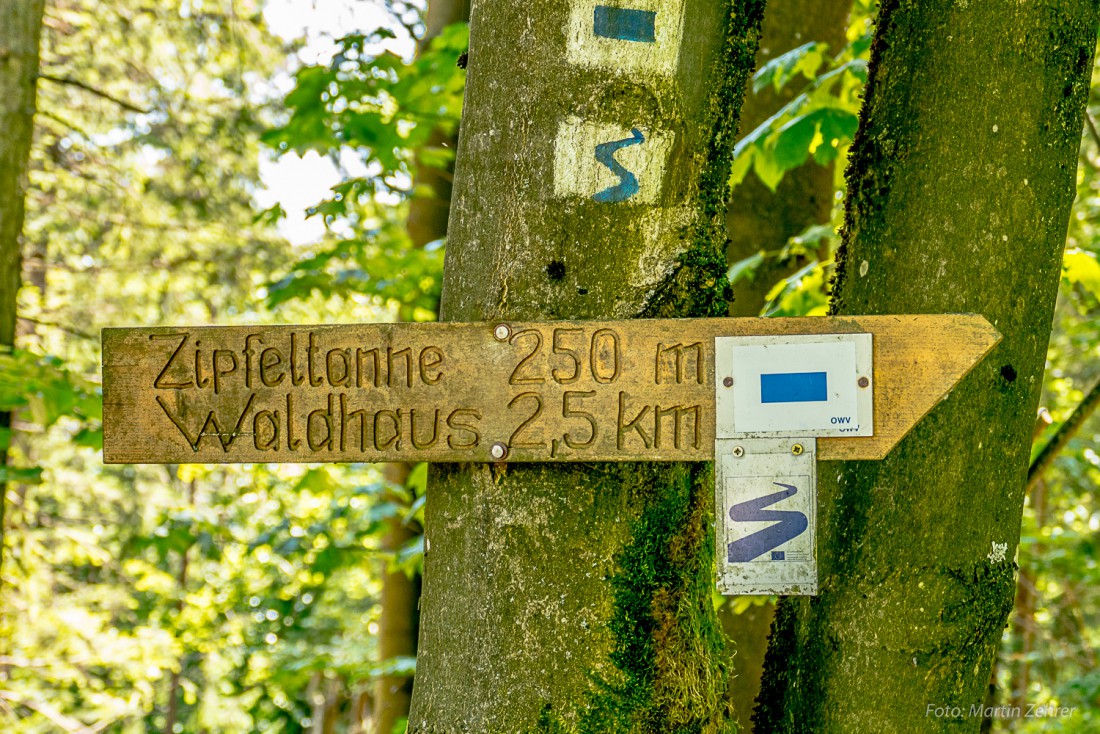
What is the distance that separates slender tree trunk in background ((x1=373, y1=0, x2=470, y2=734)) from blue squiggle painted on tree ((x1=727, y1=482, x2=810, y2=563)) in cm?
452

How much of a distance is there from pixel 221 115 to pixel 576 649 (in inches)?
349

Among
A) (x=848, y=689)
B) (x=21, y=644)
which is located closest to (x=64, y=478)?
(x=21, y=644)

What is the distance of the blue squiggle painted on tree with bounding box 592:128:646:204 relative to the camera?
138cm

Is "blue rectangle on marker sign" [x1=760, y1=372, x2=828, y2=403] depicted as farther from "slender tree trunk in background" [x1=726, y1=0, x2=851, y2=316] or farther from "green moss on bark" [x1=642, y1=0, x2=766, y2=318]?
"slender tree trunk in background" [x1=726, y1=0, x2=851, y2=316]

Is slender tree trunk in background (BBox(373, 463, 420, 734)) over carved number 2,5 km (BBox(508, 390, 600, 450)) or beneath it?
beneath

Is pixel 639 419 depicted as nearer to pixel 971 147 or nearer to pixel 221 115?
pixel 971 147

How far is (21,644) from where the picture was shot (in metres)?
9.27

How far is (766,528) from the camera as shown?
138cm

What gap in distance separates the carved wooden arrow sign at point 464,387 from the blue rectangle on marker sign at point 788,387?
7 centimetres

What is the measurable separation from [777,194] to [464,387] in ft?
7.37

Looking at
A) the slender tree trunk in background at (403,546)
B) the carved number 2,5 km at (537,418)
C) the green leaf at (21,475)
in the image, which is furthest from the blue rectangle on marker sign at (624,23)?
the slender tree trunk in background at (403,546)

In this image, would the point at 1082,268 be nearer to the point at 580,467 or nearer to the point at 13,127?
the point at 580,467

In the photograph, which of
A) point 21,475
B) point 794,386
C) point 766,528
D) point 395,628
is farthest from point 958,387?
point 395,628

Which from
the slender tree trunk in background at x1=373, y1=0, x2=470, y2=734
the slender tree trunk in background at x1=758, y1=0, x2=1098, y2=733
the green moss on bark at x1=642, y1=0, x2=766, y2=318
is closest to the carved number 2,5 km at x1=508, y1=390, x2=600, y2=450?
the green moss on bark at x1=642, y1=0, x2=766, y2=318
